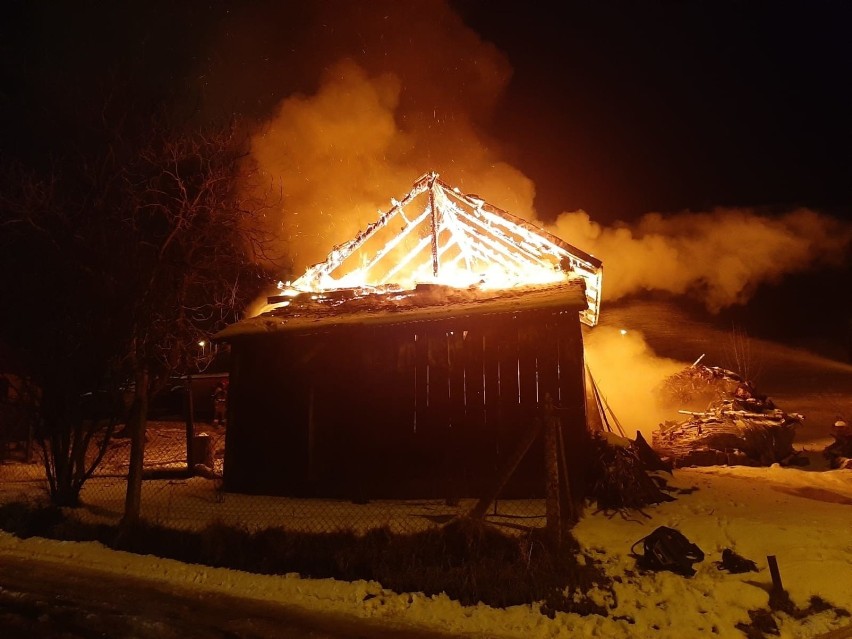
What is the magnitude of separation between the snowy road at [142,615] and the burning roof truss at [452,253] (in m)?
6.54

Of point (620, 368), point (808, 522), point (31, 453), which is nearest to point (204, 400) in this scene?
point (31, 453)

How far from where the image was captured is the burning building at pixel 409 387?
7.99m

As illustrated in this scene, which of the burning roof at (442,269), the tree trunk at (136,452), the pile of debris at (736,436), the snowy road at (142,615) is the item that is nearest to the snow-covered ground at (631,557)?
the snowy road at (142,615)

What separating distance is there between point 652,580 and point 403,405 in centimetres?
460

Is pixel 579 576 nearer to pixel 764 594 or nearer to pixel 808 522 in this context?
pixel 764 594

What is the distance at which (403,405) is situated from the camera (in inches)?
340

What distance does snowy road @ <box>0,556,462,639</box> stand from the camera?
4.18 meters

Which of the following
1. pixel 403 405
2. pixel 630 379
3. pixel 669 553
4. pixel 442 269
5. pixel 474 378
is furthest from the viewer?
pixel 630 379

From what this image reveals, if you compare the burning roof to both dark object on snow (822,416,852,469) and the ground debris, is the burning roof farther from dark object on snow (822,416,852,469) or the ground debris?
dark object on snow (822,416,852,469)

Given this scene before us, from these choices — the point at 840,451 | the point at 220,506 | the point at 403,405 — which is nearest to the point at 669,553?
the point at 403,405

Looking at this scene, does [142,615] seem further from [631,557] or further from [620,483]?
[620,483]

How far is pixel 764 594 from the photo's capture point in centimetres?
461

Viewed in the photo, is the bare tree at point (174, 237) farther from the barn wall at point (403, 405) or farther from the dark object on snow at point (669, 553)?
the dark object on snow at point (669, 553)

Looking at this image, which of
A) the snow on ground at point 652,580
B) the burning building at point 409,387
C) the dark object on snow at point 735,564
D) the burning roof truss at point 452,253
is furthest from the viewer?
the burning roof truss at point 452,253
